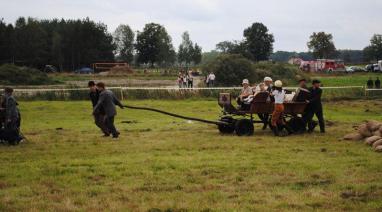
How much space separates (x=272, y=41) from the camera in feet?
407

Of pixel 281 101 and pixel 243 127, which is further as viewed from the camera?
pixel 243 127

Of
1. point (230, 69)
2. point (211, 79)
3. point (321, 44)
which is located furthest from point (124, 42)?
point (211, 79)

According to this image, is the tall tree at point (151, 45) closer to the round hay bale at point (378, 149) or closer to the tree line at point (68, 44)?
the tree line at point (68, 44)

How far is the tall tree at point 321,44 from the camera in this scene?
11694cm

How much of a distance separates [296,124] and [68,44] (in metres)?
87.5

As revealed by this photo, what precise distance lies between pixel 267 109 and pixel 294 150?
368cm

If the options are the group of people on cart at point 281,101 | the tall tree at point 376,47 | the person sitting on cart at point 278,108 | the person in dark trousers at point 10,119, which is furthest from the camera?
the tall tree at point 376,47

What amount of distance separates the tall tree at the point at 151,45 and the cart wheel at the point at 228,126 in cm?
9837

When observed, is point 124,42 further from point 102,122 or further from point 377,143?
point 377,143

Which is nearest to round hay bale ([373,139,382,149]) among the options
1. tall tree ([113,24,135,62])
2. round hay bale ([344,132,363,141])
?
round hay bale ([344,132,363,141])

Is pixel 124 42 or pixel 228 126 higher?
pixel 124 42

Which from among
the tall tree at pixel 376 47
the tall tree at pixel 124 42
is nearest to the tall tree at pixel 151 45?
the tall tree at pixel 124 42

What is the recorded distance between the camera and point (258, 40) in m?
122

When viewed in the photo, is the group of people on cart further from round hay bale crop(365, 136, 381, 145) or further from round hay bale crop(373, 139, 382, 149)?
round hay bale crop(373, 139, 382, 149)
